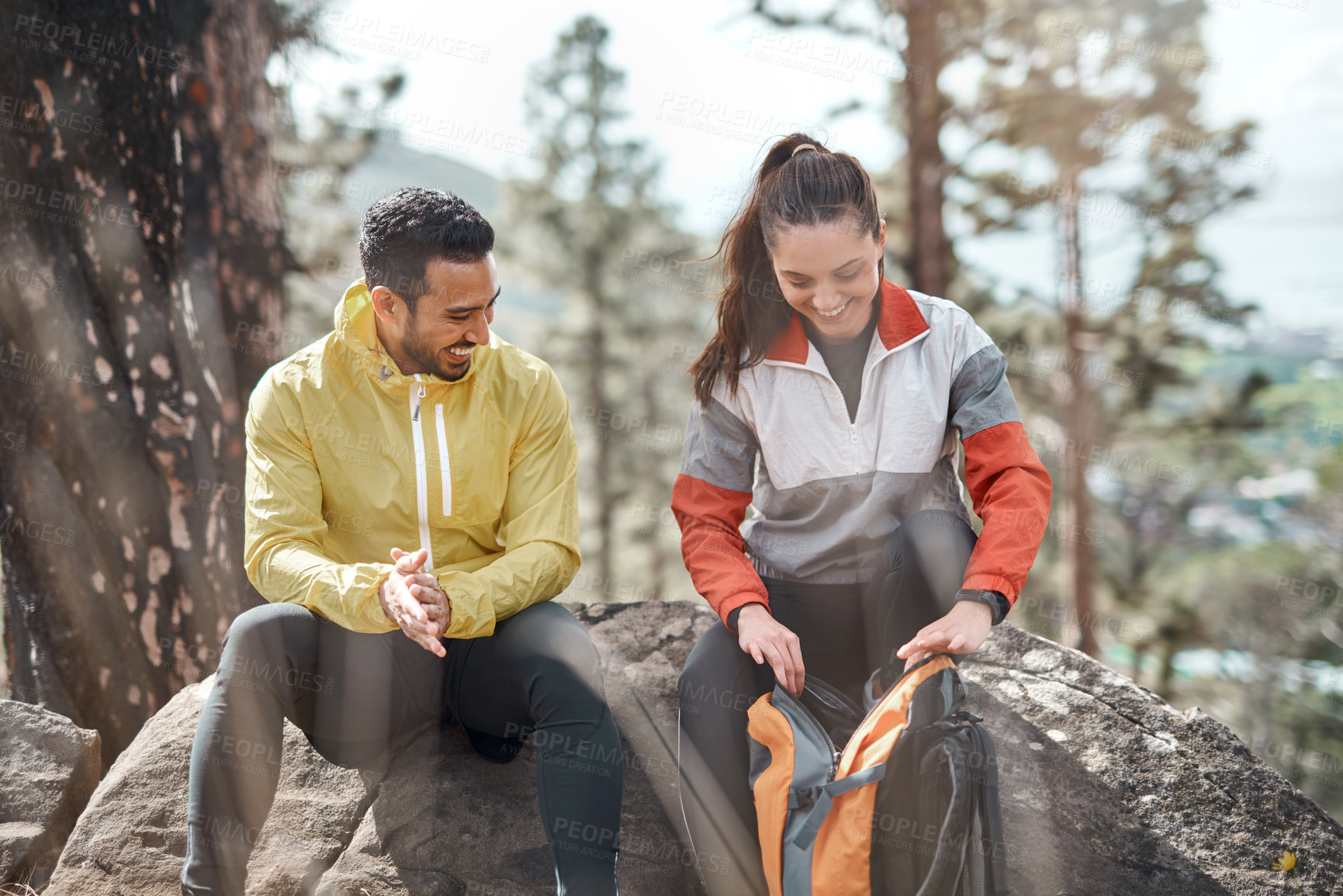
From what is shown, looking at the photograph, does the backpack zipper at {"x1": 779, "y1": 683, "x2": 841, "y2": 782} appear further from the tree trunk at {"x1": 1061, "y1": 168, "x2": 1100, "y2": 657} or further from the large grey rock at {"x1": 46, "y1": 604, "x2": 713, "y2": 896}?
the tree trunk at {"x1": 1061, "y1": 168, "x2": 1100, "y2": 657}

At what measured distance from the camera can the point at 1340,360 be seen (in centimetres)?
999

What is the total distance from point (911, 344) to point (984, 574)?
60 cm

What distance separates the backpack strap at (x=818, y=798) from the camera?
1673mm

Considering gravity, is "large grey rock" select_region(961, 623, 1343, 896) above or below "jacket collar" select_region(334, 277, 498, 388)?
below

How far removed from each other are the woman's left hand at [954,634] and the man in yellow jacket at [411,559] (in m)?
0.66

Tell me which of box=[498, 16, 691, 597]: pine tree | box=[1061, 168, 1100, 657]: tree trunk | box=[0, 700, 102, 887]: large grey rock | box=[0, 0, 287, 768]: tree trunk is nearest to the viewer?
box=[0, 700, 102, 887]: large grey rock

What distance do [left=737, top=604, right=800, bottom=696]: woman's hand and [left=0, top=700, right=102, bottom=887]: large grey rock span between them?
192cm

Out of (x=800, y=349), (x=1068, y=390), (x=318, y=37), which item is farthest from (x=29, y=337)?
(x=1068, y=390)

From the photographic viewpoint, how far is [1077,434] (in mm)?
9109

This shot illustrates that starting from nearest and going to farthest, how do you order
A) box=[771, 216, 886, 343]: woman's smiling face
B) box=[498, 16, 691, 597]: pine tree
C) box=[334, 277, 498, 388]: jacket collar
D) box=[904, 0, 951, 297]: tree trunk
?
box=[771, 216, 886, 343]: woman's smiling face → box=[334, 277, 498, 388]: jacket collar → box=[904, 0, 951, 297]: tree trunk → box=[498, 16, 691, 597]: pine tree

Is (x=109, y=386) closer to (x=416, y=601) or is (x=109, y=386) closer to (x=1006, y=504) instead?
(x=416, y=601)

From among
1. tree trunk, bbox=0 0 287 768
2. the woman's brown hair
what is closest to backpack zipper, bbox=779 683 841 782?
the woman's brown hair

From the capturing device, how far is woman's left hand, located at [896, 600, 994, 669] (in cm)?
177

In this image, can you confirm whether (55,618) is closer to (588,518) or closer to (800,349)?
(800,349)
